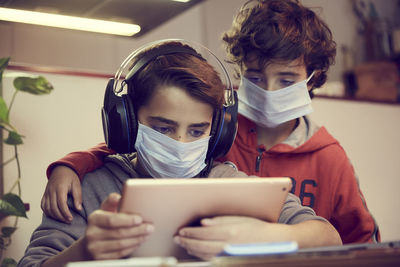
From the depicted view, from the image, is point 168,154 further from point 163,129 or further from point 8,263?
point 8,263

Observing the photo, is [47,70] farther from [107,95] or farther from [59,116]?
[107,95]

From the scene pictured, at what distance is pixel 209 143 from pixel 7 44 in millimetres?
1952

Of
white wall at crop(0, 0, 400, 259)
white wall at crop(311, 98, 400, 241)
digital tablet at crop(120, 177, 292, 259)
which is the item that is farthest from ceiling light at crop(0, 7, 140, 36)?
digital tablet at crop(120, 177, 292, 259)

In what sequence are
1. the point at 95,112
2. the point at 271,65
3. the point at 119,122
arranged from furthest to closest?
the point at 95,112
the point at 271,65
the point at 119,122

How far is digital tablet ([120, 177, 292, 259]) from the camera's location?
0.68 m

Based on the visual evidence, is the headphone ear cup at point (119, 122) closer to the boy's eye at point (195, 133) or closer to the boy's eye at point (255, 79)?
the boy's eye at point (195, 133)

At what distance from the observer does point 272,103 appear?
56.7 inches

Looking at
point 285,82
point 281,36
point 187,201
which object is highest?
point 281,36

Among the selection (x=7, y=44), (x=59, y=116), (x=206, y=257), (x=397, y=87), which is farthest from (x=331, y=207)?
(x=397, y=87)

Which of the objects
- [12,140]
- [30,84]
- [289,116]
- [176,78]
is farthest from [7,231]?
[289,116]

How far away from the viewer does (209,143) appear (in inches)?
44.3

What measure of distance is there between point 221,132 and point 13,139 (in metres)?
0.72

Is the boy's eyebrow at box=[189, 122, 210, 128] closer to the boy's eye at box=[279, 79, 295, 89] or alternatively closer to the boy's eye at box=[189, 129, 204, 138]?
the boy's eye at box=[189, 129, 204, 138]

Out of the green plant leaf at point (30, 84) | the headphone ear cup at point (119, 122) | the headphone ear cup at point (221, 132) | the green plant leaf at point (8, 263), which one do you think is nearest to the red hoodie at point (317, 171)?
the headphone ear cup at point (221, 132)
